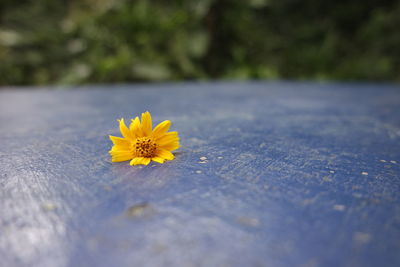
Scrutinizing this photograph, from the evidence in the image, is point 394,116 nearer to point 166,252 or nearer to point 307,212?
point 307,212

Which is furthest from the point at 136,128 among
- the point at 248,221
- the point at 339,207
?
the point at 339,207

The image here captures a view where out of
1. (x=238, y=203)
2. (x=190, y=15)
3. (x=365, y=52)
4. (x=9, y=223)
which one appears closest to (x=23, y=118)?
(x=9, y=223)

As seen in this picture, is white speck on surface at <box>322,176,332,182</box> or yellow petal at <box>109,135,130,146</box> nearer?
white speck on surface at <box>322,176,332,182</box>

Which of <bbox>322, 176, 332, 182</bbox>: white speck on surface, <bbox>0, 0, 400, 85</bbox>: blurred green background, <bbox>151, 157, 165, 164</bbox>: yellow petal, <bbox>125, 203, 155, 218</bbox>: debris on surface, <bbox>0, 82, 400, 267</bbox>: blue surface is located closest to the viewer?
<bbox>0, 82, 400, 267</bbox>: blue surface

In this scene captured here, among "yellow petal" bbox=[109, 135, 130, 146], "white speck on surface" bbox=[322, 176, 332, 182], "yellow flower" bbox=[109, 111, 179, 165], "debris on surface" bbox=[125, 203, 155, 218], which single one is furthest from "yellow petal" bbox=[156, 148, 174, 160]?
"white speck on surface" bbox=[322, 176, 332, 182]

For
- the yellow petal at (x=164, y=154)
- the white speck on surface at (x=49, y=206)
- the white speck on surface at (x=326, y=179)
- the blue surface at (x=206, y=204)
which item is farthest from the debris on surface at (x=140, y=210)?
the white speck on surface at (x=326, y=179)

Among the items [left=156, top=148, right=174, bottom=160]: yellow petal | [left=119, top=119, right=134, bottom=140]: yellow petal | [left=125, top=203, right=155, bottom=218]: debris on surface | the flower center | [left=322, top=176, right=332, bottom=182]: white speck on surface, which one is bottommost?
[left=322, top=176, right=332, bottom=182]: white speck on surface

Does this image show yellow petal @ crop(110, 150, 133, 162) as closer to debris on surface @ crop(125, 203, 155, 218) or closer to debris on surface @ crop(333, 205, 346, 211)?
debris on surface @ crop(125, 203, 155, 218)
